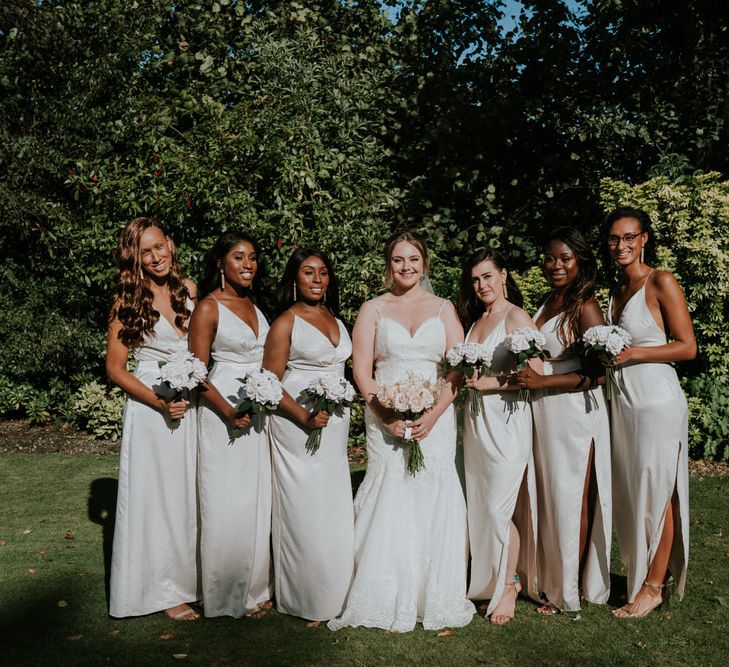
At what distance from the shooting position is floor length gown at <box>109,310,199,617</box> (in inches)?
193

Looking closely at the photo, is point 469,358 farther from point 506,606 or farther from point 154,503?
point 154,503

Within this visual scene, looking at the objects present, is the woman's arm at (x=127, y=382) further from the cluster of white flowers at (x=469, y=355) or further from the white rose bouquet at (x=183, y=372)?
the cluster of white flowers at (x=469, y=355)

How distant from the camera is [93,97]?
11.3m

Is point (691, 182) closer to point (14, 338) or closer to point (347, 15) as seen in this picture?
point (347, 15)

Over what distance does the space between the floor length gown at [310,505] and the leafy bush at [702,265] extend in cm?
617

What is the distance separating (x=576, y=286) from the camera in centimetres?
507

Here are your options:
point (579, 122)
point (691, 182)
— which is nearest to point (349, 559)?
point (691, 182)

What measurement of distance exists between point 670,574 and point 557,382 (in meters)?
1.71

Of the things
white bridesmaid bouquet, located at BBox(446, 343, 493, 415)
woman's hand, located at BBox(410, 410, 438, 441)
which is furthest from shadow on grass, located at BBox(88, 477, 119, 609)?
white bridesmaid bouquet, located at BBox(446, 343, 493, 415)

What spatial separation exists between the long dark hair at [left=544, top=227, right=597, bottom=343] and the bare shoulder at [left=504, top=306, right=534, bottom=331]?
0.81 ft

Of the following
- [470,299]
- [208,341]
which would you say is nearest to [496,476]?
[470,299]

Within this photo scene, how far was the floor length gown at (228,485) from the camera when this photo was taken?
4.93 meters

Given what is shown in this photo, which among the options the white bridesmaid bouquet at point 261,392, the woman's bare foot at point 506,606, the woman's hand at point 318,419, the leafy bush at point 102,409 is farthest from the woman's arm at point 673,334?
the leafy bush at point 102,409

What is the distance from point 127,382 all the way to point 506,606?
2.97 metres
